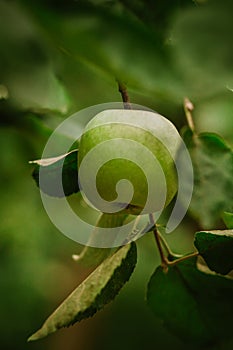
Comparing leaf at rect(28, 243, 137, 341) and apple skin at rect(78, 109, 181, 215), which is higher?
apple skin at rect(78, 109, 181, 215)

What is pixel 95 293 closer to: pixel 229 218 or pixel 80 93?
pixel 229 218

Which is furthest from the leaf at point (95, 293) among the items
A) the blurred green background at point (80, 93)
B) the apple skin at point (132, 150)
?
the blurred green background at point (80, 93)

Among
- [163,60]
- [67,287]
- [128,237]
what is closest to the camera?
→ [163,60]

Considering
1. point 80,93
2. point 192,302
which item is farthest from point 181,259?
point 80,93

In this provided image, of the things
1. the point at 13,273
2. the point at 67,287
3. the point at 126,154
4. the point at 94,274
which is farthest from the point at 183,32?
the point at 67,287

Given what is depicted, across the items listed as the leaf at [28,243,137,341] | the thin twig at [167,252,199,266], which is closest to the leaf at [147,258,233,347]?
the thin twig at [167,252,199,266]

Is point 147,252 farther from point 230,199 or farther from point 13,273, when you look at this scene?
point 230,199

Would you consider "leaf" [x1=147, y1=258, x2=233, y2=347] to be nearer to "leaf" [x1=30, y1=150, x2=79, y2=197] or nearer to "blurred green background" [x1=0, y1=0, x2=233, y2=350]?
"blurred green background" [x1=0, y1=0, x2=233, y2=350]
